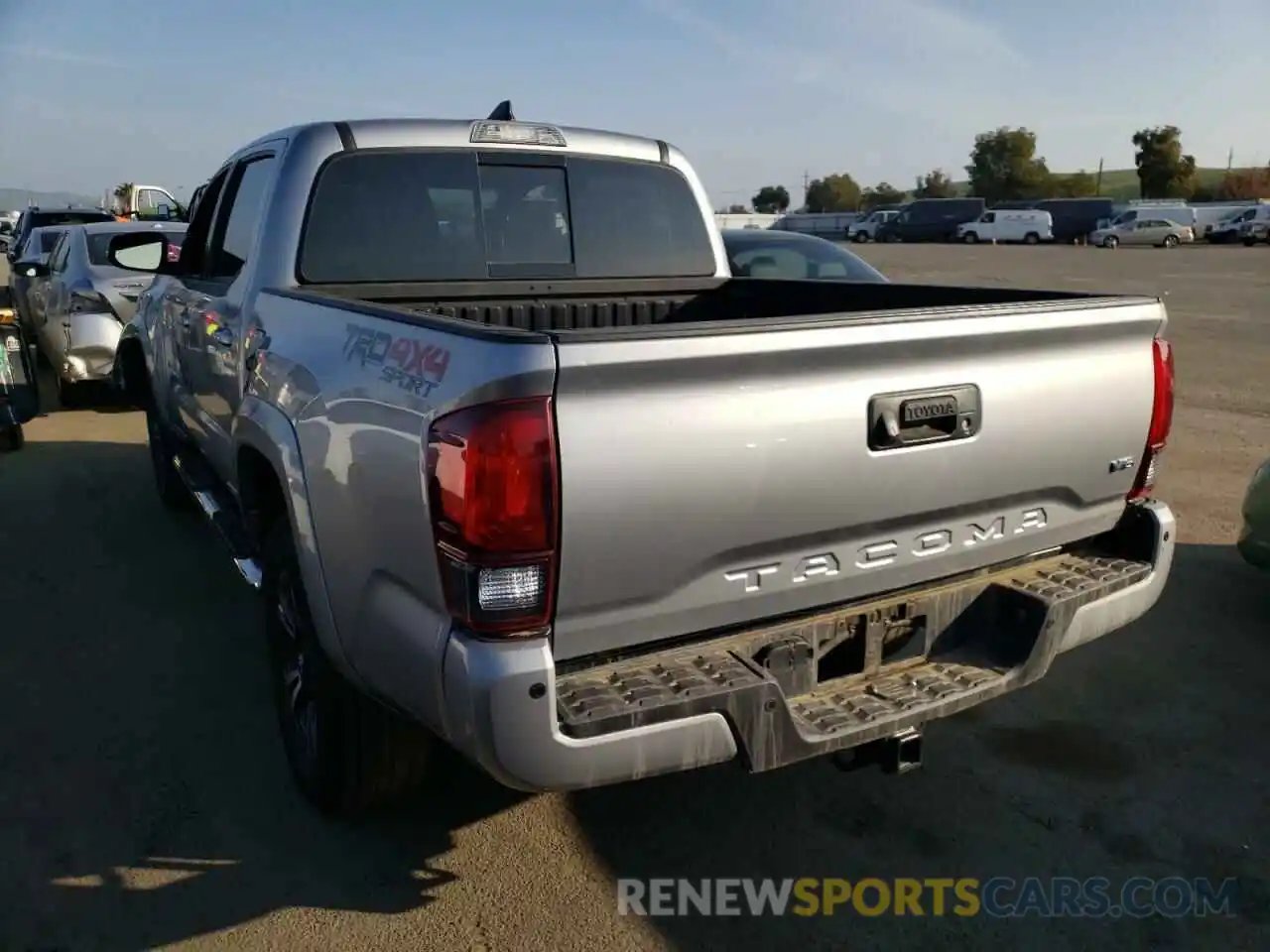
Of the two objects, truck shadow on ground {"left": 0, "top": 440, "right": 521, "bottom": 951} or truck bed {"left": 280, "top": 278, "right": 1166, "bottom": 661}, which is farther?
truck shadow on ground {"left": 0, "top": 440, "right": 521, "bottom": 951}

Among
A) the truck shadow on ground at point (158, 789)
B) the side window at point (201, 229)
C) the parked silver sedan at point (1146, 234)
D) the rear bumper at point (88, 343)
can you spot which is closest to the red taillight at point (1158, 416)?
the truck shadow on ground at point (158, 789)

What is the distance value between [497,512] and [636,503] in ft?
1.03

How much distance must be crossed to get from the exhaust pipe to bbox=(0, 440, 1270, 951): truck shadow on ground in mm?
447

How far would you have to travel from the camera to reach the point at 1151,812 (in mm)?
3379

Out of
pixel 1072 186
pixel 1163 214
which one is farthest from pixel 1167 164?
pixel 1163 214

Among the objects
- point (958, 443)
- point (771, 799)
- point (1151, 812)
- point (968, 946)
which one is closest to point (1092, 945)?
point (968, 946)

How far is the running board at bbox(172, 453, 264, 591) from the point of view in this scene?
12.6 ft

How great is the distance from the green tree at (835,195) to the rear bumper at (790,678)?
105 meters

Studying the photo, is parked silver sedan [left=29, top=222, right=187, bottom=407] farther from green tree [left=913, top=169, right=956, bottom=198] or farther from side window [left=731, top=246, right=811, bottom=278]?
green tree [left=913, top=169, right=956, bottom=198]

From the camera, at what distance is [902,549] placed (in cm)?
280

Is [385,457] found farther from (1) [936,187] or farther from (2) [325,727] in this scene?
(1) [936,187]

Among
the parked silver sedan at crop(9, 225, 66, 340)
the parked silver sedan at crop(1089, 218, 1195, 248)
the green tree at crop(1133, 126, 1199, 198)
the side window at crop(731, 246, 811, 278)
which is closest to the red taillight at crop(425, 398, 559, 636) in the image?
the side window at crop(731, 246, 811, 278)

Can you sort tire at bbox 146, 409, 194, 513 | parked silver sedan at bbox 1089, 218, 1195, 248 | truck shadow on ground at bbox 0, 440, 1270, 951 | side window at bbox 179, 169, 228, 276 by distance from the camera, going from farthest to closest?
parked silver sedan at bbox 1089, 218, 1195, 248 < tire at bbox 146, 409, 194, 513 < side window at bbox 179, 169, 228, 276 < truck shadow on ground at bbox 0, 440, 1270, 951

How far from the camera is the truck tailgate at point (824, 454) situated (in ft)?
7.53
